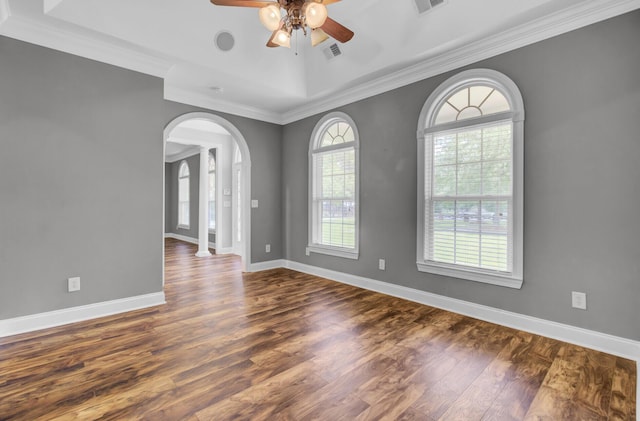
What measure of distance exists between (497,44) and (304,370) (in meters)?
3.46

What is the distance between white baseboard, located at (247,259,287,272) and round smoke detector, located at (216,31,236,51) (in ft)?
10.9

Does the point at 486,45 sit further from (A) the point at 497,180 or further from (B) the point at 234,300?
(B) the point at 234,300

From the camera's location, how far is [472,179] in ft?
10.6

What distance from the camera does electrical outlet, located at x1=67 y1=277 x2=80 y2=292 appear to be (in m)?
3.04

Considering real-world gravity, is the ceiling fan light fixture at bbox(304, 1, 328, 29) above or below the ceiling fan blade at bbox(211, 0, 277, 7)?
below

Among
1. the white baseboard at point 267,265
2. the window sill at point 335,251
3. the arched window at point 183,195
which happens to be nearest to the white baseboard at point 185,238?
the arched window at point 183,195

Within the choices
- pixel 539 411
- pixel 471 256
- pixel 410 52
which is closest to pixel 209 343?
pixel 539 411

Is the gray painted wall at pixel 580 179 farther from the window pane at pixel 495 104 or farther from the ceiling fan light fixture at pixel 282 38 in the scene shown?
the ceiling fan light fixture at pixel 282 38

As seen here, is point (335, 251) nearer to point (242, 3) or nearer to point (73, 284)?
point (73, 284)

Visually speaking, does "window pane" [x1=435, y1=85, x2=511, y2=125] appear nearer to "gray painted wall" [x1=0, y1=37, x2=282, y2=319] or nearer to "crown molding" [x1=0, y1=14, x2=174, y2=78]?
"crown molding" [x1=0, y1=14, x2=174, y2=78]

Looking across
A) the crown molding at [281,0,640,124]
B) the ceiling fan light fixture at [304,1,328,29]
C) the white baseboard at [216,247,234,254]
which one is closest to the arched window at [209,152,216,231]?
the white baseboard at [216,247,234,254]

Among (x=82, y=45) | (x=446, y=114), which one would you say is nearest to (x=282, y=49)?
(x=82, y=45)

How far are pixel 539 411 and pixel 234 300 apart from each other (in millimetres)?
3066

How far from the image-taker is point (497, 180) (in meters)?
3.05
